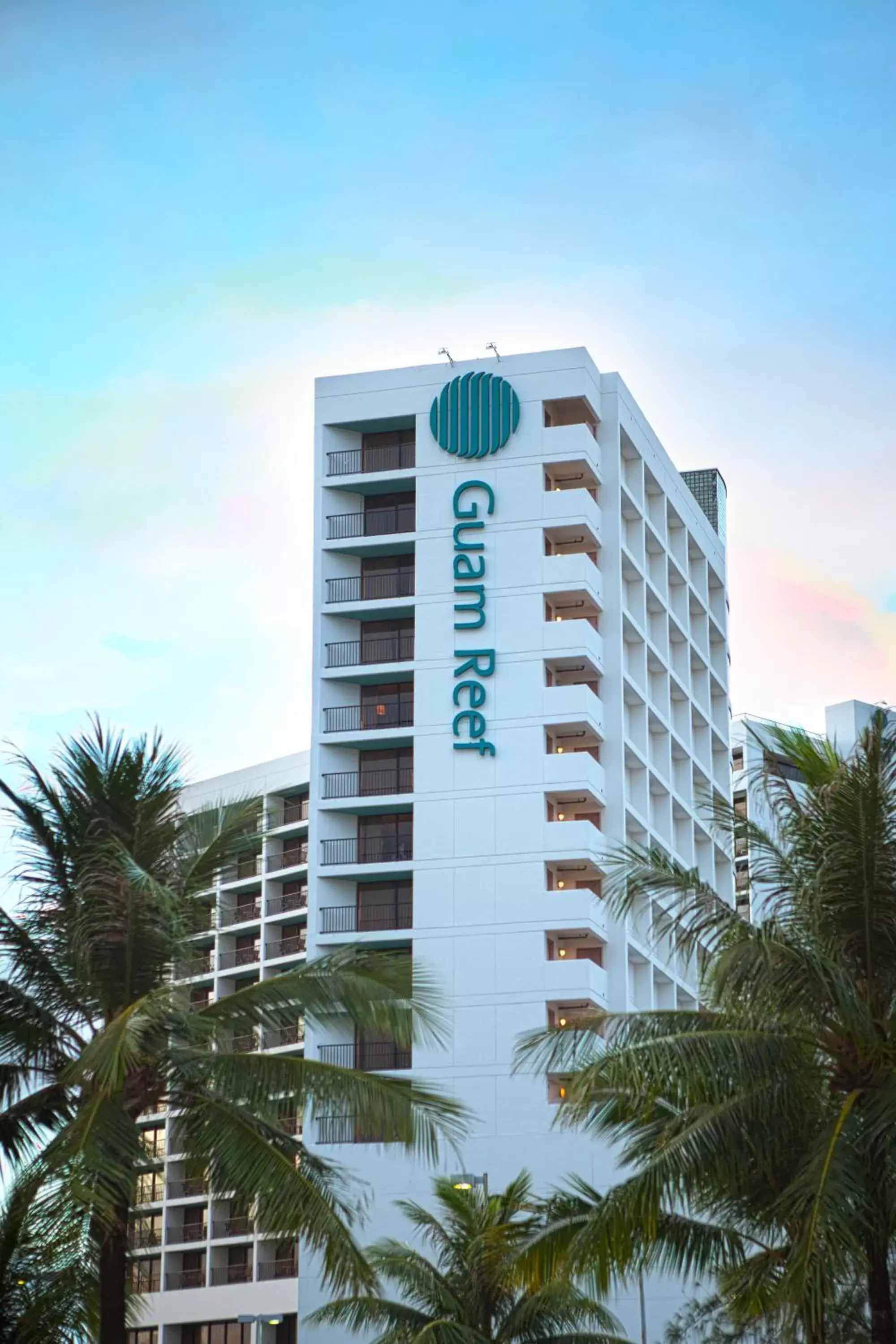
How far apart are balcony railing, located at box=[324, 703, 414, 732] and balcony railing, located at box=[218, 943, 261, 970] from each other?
3751 cm

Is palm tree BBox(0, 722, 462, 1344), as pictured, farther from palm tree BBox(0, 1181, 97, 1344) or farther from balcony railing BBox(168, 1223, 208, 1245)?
balcony railing BBox(168, 1223, 208, 1245)

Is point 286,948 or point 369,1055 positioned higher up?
point 286,948

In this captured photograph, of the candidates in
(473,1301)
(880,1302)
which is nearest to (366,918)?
(473,1301)

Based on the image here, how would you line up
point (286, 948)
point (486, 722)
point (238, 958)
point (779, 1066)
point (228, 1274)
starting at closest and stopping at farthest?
point (779, 1066)
point (486, 722)
point (228, 1274)
point (286, 948)
point (238, 958)

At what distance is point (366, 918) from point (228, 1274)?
3685cm

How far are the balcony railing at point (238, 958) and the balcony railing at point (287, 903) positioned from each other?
2.36 metres

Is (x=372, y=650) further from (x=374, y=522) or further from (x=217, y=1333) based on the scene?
(x=217, y=1333)

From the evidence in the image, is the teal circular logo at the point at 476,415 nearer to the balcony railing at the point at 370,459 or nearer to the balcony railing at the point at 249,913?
the balcony railing at the point at 370,459

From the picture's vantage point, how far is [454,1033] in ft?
230

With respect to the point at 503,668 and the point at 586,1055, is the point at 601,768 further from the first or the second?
the point at 586,1055

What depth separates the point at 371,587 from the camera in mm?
77688

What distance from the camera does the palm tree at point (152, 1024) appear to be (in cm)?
2708

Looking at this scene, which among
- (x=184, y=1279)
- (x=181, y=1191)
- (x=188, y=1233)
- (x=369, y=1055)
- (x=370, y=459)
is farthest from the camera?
(x=181, y=1191)

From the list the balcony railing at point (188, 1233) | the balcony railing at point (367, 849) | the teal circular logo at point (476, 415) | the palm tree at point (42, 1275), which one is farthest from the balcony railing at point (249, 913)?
the palm tree at point (42, 1275)
